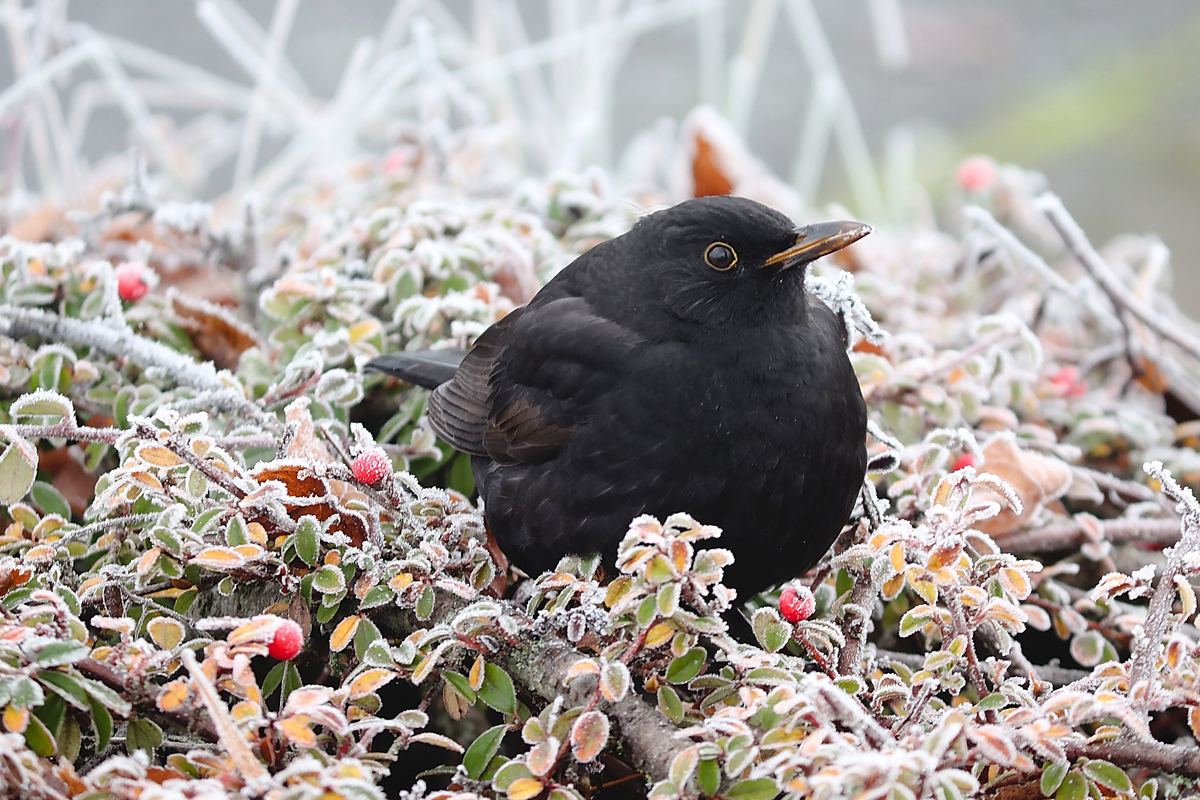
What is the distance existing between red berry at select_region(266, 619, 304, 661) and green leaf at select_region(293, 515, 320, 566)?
0.54ft

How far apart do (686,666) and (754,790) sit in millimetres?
205

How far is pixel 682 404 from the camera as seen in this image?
1728 millimetres

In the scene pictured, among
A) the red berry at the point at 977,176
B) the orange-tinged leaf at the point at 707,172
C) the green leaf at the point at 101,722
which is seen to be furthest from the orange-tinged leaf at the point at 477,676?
the red berry at the point at 977,176

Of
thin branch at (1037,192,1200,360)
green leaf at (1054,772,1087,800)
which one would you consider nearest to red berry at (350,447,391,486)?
green leaf at (1054,772,1087,800)

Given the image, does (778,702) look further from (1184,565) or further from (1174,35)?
(1174,35)

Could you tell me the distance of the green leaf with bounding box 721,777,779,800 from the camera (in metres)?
1.23

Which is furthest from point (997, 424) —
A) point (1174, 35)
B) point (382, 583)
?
point (1174, 35)

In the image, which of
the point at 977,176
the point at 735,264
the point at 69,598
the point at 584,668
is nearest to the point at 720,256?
the point at 735,264

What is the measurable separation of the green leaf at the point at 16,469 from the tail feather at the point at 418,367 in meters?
0.74

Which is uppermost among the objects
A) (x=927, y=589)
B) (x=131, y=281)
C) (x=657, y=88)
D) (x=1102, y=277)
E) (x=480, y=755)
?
(x=657, y=88)

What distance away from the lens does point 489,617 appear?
1.50 m

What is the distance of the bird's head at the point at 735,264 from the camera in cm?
185

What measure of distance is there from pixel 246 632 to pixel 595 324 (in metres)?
0.84

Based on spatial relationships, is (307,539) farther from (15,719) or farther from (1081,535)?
(1081,535)
